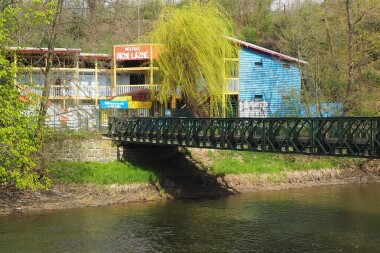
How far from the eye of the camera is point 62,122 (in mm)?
36812

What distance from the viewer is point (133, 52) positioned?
158ft

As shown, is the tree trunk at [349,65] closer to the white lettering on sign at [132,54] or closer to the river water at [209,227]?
the river water at [209,227]

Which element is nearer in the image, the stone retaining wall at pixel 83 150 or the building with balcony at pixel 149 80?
the stone retaining wall at pixel 83 150

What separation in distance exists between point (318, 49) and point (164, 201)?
83.6 ft

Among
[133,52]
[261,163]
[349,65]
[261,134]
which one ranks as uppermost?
[133,52]

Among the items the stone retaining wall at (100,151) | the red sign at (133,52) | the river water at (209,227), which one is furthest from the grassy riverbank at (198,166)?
the red sign at (133,52)

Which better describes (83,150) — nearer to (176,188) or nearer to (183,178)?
(176,188)

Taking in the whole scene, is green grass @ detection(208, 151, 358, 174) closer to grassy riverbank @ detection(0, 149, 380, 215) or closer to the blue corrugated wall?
grassy riverbank @ detection(0, 149, 380, 215)

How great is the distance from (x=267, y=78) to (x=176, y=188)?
64.6 ft

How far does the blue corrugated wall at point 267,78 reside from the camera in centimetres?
5000

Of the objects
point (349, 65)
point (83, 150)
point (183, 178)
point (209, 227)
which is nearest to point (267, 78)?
point (349, 65)

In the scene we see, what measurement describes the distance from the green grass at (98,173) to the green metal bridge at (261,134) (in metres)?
1.78

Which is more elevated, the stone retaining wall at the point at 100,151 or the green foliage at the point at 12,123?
the green foliage at the point at 12,123

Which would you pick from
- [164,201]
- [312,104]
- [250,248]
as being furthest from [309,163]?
[250,248]
